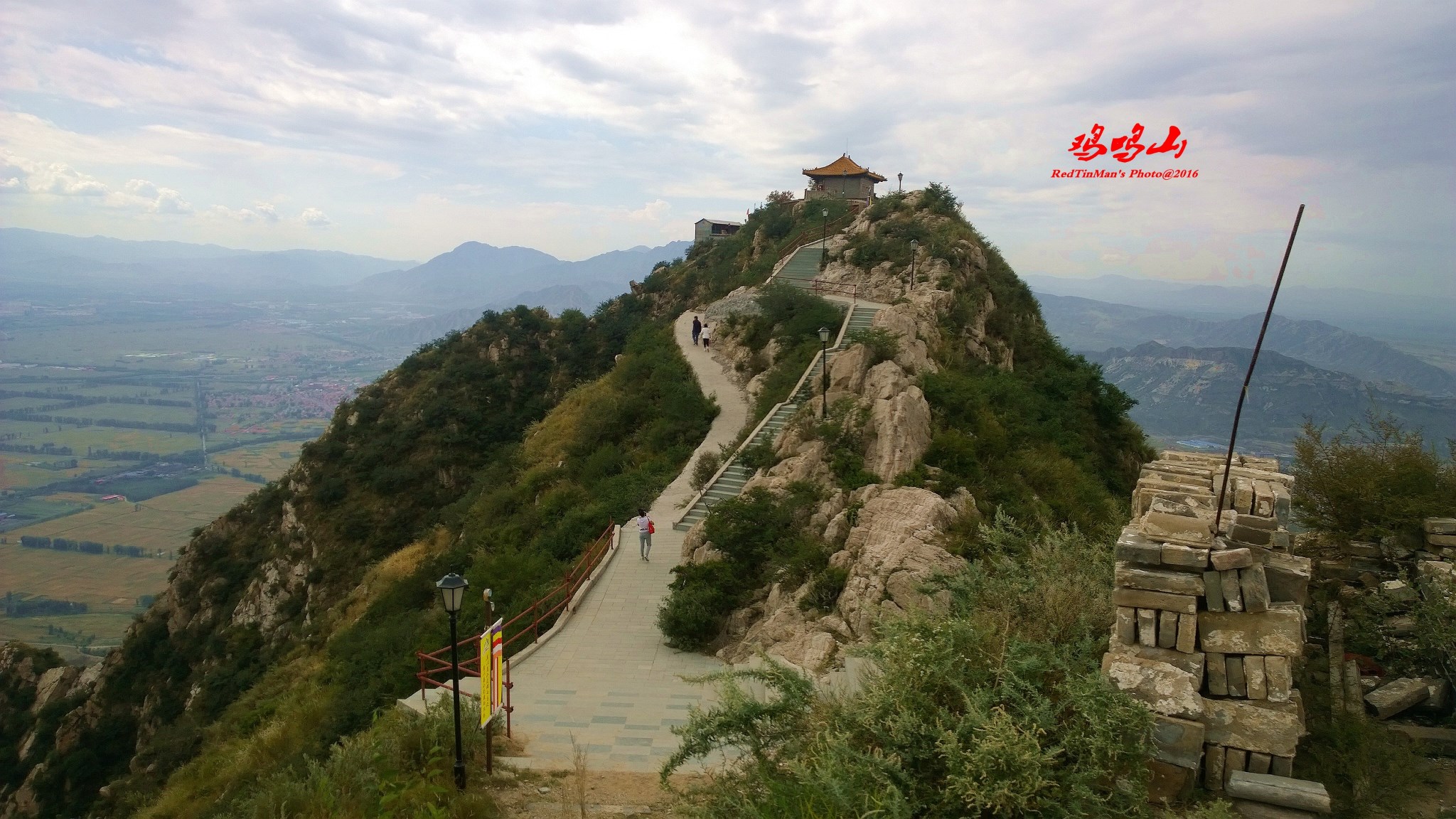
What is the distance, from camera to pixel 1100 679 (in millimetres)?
4477

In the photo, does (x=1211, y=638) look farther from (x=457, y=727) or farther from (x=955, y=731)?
(x=457, y=727)

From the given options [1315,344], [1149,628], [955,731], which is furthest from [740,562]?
[1315,344]

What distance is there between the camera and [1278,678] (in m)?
5.00

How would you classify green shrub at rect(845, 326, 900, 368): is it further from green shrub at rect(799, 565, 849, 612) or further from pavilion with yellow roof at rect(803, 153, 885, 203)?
pavilion with yellow roof at rect(803, 153, 885, 203)

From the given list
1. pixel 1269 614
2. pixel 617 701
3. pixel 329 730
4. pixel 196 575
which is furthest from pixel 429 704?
pixel 196 575

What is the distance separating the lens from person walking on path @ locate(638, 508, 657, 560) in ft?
47.1

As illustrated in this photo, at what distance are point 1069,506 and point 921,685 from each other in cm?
1021

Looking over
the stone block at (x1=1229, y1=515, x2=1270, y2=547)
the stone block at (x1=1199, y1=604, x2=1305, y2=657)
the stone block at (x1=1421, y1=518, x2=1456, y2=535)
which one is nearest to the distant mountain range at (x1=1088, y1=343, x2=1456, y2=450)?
the stone block at (x1=1421, y1=518, x2=1456, y2=535)

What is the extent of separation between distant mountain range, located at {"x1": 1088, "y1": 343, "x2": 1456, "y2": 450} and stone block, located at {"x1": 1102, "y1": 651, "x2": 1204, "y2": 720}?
93.6ft

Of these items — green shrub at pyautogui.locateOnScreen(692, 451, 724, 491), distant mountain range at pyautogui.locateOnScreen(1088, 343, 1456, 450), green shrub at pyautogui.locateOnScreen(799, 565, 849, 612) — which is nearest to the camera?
green shrub at pyautogui.locateOnScreen(799, 565, 849, 612)

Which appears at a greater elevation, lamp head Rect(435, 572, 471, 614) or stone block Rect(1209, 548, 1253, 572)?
stone block Rect(1209, 548, 1253, 572)

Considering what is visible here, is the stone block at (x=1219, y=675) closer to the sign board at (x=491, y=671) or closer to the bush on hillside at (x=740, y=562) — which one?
the sign board at (x=491, y=671)

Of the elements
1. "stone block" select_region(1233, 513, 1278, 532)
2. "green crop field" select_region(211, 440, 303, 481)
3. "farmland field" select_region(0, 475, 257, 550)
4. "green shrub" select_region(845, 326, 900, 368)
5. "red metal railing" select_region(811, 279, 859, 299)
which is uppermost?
"red metal railing" select_region(811, 279, 859, 299)

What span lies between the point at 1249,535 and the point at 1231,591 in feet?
1.80
